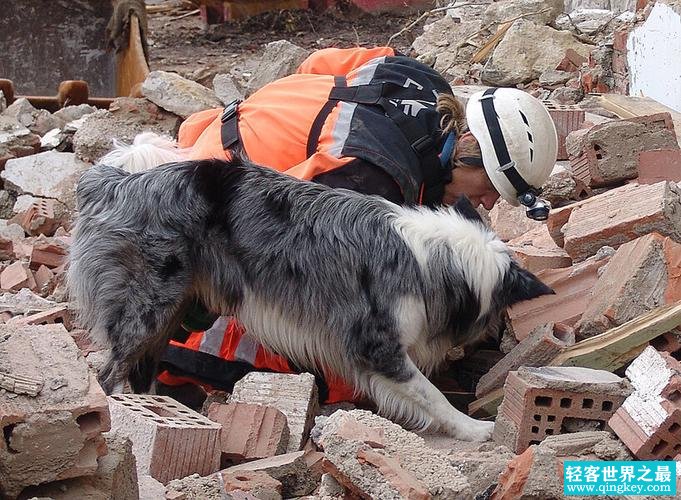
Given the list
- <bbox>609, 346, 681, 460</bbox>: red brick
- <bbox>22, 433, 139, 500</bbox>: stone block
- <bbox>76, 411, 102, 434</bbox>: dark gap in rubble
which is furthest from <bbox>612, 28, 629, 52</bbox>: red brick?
<bbox>76, 411, 102, 434</bbox>: dark gap in rubble

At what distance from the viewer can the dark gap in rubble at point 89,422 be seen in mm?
3104

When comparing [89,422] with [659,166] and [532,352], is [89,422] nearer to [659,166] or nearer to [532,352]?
[532,352]

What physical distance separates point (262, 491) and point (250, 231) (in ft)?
4.52

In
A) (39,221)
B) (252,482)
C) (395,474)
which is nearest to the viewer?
(395,474)

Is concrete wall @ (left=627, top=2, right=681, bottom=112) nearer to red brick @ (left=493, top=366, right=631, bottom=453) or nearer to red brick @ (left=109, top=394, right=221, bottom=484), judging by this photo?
red brick @ (left=493, top=366, right=631, bottom=453)

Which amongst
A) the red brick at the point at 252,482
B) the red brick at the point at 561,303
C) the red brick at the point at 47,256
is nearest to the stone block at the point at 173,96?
the red brick at the point at 47,256

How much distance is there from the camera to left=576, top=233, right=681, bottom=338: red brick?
4.81 meters

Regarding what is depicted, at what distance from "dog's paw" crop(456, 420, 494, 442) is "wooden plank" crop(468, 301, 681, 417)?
0.18 meters

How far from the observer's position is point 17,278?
648 centimetres

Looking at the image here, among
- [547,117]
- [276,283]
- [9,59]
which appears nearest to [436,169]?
[547,117]

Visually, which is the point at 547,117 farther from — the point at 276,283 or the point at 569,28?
the point at 569,28

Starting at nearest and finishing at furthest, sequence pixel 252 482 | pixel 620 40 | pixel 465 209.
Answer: pixel 252 482 < pixel 465 209 < pixel 620 40

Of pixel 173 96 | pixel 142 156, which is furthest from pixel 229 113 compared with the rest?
pixel 173 96

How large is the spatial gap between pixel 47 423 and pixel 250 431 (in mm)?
1324
